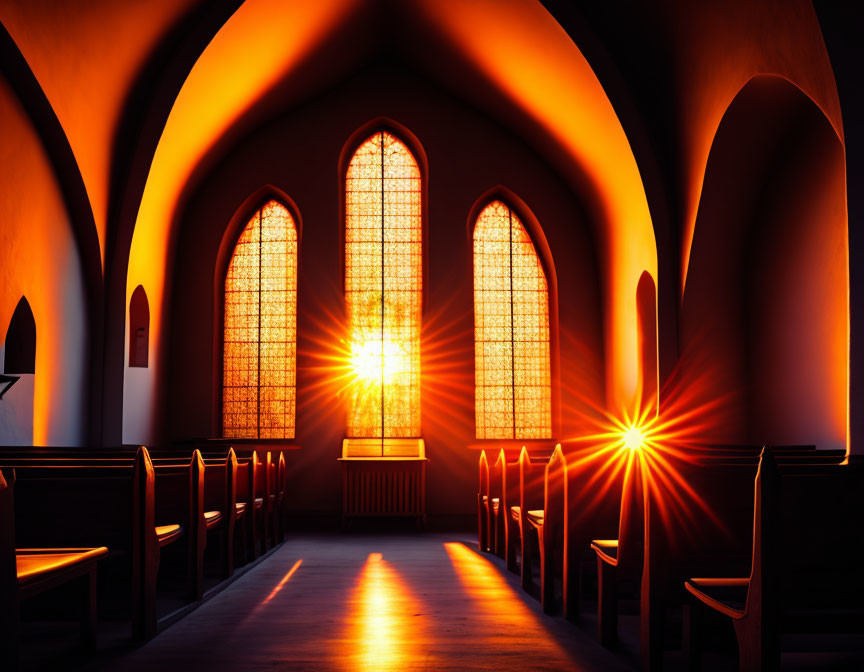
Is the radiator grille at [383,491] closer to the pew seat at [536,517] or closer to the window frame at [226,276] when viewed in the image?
the window frame at [226,276]

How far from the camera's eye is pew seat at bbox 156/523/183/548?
3.88 metres

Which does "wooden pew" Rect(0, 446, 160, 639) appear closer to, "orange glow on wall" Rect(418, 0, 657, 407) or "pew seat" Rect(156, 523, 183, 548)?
"pew seat" Rect(156, 523, 183, 548)

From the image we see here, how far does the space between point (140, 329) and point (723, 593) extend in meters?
7.92

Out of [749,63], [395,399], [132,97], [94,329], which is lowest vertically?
[395,399]

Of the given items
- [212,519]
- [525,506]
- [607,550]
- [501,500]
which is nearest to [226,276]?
[501,500]

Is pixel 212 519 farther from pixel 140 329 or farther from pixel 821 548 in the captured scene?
pixel 140 329

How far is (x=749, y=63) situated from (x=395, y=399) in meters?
5.63

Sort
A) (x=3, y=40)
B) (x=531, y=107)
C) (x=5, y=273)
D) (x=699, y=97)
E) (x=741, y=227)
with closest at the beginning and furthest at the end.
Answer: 1. (x=3, y=40)
2. (x=5, y=273)
3. (x=699, y=97)
4. (x=741, y=227)
5. (x=531, y=107)

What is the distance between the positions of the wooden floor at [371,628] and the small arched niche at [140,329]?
13.2 feet

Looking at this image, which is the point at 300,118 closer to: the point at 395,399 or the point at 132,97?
the point at 132,97

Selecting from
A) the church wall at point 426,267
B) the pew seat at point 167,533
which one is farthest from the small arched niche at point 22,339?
the church wall at point 426,267

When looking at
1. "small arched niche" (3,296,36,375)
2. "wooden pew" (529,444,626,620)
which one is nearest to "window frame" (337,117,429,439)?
"small arched niche" (3,296,36,375)

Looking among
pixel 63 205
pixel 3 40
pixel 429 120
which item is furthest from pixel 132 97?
pixel 429 120

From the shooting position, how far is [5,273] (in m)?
6.32
